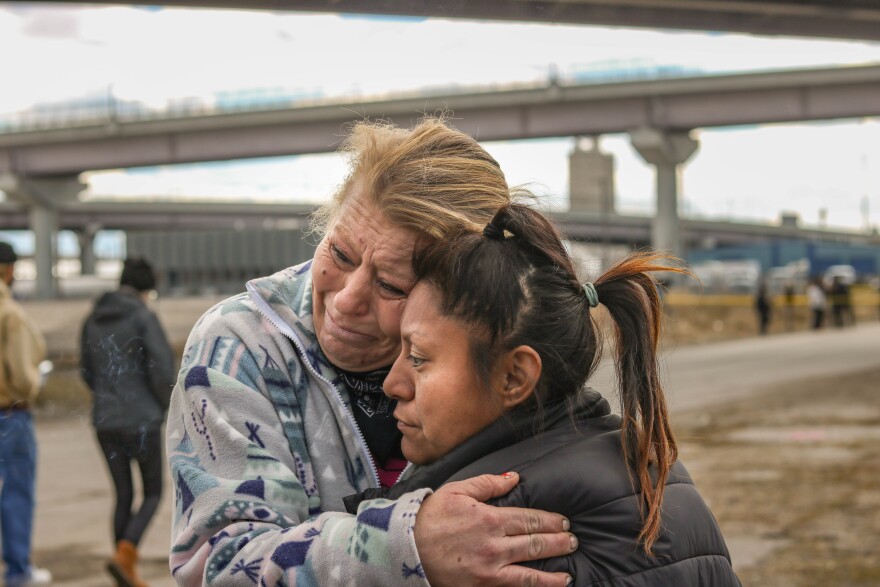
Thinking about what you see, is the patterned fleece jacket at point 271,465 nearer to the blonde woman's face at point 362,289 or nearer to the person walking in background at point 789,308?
the blonde woman's face at point 362,289

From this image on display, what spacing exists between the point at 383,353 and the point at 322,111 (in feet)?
107

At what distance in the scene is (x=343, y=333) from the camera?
1981 millimetres

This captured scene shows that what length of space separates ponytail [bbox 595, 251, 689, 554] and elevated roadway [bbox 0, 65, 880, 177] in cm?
3230

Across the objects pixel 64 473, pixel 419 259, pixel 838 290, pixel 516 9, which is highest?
pixel 516 9

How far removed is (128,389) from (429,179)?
1.24 meters

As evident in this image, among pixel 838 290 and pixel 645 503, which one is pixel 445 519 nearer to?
pixel 645 503

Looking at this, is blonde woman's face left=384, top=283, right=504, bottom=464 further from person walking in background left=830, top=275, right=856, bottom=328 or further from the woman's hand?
person walking in background left=830, top=275, right=856, bottom=328

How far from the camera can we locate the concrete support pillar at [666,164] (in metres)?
39.0

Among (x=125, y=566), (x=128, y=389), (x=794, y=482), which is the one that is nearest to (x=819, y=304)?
(x=794, y=482)

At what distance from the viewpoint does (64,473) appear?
410 inches

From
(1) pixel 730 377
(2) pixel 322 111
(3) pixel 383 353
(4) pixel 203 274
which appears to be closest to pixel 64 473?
(4) pixel 203 274

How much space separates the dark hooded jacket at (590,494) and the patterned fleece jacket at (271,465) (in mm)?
112

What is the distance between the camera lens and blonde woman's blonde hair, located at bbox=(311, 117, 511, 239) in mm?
1956

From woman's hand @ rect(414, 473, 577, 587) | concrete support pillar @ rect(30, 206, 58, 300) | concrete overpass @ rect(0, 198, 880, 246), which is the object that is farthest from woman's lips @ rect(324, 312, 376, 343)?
concrete overpass @ rect(0, 198, 880, 246)
